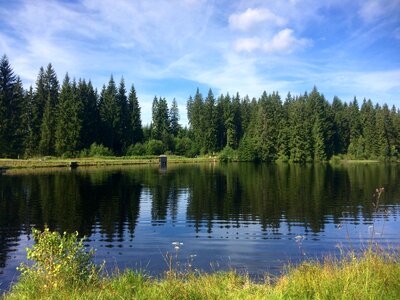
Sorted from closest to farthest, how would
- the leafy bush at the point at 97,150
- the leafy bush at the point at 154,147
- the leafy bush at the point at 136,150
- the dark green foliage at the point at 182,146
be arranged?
the leafy bush at the point at 97,150
the leafy bush at the point at 136,150
the leafy bush at the point at 154,147
the dark green foliage at the point at 182,146

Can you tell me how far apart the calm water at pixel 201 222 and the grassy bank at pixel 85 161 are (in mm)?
31117

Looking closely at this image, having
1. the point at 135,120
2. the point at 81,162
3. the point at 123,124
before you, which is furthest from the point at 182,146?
the point at 81,162

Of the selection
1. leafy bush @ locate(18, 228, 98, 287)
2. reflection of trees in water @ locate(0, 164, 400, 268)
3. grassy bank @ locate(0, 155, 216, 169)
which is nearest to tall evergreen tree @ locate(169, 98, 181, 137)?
grassy bank @ locate(0, 155, 216, 169)

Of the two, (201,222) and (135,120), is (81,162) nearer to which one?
(135,120)

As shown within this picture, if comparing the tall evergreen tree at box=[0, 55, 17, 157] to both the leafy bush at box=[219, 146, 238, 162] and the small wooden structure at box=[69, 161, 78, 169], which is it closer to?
the small wooden structure at box=[69, 161, 78, 169]

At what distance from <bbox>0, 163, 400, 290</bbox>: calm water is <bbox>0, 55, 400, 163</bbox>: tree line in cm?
5339

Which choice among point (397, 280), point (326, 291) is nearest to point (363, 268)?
point (397, 280)

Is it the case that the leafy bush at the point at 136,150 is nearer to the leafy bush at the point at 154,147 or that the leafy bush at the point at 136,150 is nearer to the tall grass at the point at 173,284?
the leafy bush at the point at 154,147

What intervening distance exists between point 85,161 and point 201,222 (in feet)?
228

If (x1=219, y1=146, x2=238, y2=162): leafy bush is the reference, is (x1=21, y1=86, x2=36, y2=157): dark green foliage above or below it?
above

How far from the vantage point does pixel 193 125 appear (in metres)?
148

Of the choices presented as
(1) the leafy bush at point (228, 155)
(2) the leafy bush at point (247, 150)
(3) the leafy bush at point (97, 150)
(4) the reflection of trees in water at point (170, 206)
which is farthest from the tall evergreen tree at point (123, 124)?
(4) the reflection of trees in water at point (170, 206)

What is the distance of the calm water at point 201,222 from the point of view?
17797 mm

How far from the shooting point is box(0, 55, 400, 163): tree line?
97.3 meters
